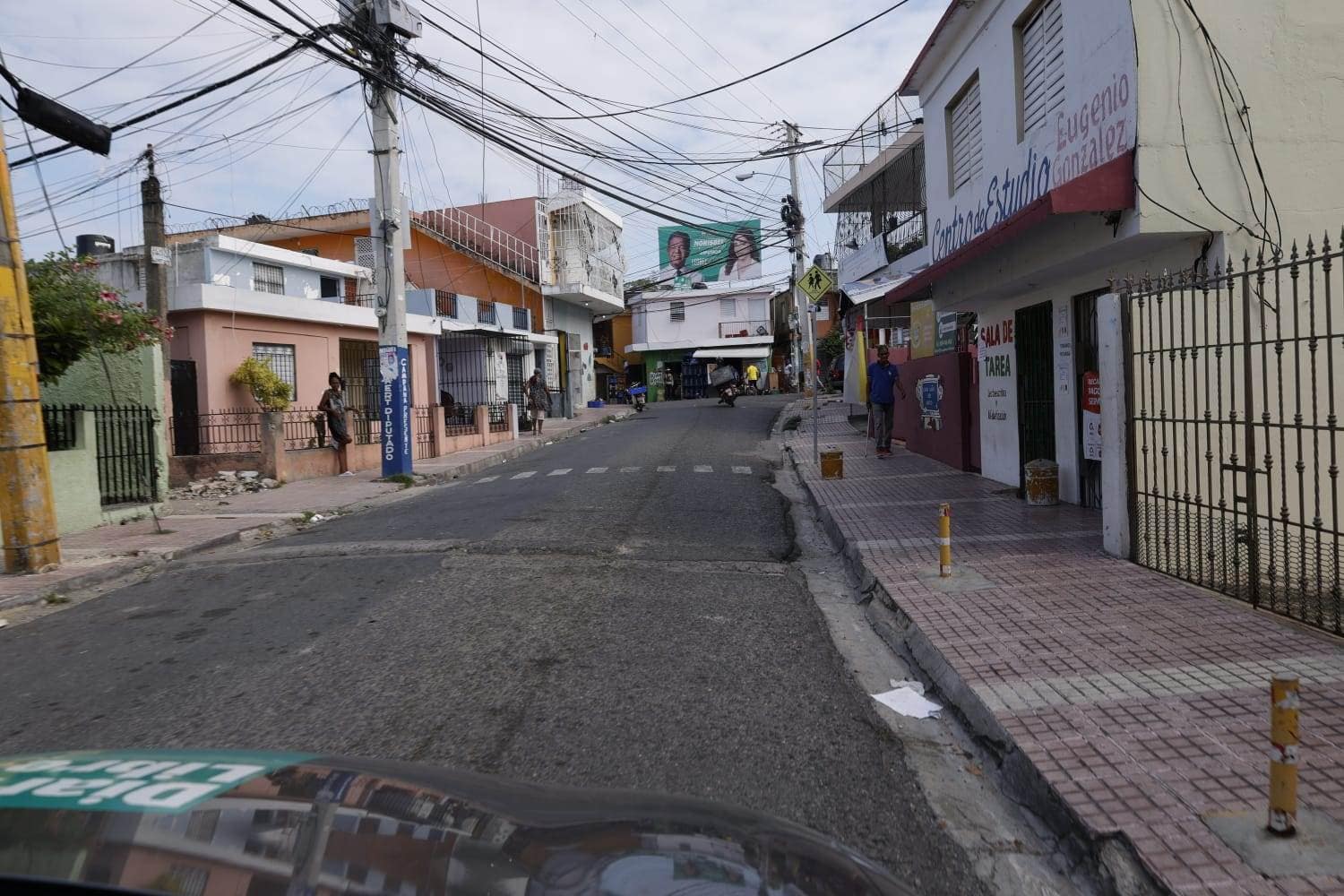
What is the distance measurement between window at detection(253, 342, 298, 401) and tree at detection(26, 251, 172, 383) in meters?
7.75

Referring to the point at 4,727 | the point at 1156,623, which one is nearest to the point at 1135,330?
the point at 1156,623

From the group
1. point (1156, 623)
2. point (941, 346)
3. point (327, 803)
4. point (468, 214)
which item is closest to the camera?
point (327, 803)

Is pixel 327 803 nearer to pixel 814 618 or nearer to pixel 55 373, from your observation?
pixel 814 618

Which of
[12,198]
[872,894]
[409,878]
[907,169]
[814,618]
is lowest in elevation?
[814,618]

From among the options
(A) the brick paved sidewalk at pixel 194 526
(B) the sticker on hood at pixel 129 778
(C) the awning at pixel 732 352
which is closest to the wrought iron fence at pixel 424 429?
(A) the brick paved sidewalk at pixel 194 526

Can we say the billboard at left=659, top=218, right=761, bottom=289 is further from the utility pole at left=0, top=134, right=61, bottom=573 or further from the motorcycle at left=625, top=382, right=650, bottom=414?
the utility pole at left=0, top=134, right=61, bottom=573

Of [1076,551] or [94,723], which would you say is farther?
[1076,551]

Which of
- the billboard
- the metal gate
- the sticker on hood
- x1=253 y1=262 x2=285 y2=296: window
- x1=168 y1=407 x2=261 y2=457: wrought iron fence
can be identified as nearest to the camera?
the sticker on hood

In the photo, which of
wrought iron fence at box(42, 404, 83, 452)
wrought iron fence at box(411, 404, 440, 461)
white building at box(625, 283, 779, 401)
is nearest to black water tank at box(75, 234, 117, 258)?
wrought iron fence at box(411, 404, 440, 461)

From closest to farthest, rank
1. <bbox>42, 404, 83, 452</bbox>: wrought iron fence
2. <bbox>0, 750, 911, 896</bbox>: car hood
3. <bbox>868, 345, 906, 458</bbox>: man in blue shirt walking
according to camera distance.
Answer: <bbox>0, 750, 911, 896</bbox>: car hood < <bbox>42, 404, 83, 452</bbox>: wrought iron fence < <bbox>868, 345, 906, 458</bbox>: man in blue shirt walking

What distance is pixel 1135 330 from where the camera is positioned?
748 centimetres

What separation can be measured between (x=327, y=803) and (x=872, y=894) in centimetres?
106

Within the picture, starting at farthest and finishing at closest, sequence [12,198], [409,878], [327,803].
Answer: [12,198], [327,803], [409,878]

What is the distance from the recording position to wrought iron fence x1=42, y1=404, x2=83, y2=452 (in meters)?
11.9
